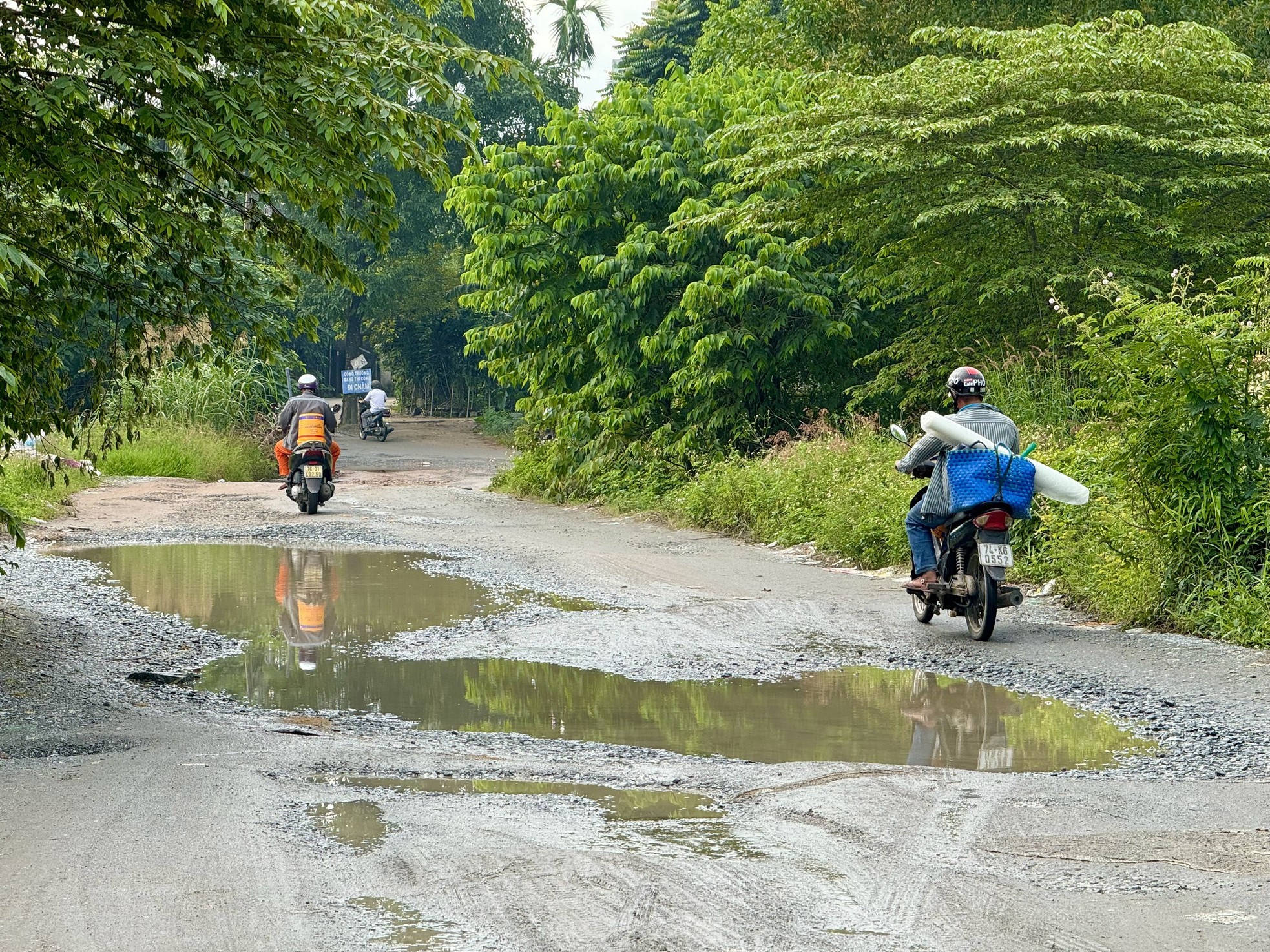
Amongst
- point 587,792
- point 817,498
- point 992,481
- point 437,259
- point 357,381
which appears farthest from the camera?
point 437,259

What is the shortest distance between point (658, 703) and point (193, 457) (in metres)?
19.3

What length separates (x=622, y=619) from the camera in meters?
9.77

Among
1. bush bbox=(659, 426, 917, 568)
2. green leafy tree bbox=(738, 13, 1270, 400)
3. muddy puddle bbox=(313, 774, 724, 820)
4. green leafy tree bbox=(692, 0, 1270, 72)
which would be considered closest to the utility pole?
green leafy tree bbox=(692, 0, 1270, 72)

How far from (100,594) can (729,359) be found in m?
10.2

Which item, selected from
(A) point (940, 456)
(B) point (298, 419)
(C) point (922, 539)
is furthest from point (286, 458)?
(A) point (940, 456)

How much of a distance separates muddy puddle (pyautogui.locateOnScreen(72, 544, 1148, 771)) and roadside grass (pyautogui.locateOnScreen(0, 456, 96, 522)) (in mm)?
6703

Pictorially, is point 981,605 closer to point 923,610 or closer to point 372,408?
point 923,610

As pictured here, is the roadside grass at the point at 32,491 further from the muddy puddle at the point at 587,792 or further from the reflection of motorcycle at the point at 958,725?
the muddy puddle at the point at 587,792

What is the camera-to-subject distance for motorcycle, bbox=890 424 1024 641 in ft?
28.8

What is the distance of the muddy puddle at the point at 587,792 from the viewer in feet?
16.5

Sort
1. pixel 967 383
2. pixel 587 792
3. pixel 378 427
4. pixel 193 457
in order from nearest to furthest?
pixel 587 792, pixel 967 383, pixel 193 457, pixel 378 427

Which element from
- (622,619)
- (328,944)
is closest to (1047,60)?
(622,619)

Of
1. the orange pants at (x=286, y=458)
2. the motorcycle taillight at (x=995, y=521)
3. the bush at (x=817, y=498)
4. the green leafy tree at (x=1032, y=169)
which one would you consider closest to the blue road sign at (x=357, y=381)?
the orange pants at (x=286, y=458)

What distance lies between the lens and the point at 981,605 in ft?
29.3
